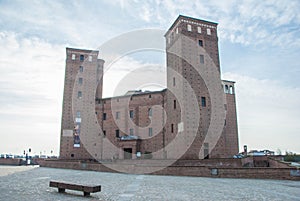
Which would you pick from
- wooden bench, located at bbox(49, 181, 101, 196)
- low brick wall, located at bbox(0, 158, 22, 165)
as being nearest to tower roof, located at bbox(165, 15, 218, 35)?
wooden bench, located at bbox(49, 181, 101, 196)

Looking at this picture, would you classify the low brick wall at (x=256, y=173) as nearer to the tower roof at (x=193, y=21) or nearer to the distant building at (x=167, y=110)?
the distant building at (x=167, y=110)

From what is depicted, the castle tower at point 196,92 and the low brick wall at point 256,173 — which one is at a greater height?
the castle tower at point 196,92

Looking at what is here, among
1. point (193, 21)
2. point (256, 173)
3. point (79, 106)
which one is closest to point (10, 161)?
point (79, 106)

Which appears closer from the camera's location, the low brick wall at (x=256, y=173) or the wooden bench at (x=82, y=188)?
the wooden bench at (x=82, y=188)

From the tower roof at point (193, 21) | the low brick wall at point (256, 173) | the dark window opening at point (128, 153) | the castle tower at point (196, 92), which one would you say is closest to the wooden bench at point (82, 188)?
the low brick wall at point (256, 173)

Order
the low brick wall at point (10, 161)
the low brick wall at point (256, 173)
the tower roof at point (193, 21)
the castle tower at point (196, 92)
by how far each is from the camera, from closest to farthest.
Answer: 1. the low brick wall at point (256, 173)
2. the castle tower at point (196, 92)
3. the tower roof at point (193, 21)
4. the low brick wall at point (10, 161)

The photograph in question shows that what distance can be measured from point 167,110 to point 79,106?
1312 cm

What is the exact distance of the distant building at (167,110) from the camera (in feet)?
81.5

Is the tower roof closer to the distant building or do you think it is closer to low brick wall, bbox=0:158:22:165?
the distant building

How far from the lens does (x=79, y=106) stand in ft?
115

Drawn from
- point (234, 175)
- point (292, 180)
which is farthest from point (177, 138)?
point (292, 180)

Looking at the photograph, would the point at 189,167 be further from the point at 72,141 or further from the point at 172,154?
the point at 72,141

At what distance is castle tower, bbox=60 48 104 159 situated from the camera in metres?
33.7

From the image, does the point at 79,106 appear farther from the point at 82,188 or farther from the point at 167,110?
the point at 82,188
